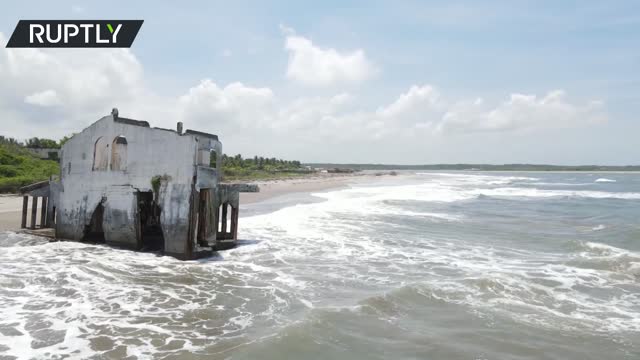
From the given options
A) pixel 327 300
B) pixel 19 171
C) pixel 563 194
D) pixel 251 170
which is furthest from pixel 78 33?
pixel 251 170

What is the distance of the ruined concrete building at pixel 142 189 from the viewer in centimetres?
1505

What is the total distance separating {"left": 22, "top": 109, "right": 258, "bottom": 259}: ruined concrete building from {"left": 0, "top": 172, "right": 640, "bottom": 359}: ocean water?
85cm

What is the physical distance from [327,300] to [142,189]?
320 inches

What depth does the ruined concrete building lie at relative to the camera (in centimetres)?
1505

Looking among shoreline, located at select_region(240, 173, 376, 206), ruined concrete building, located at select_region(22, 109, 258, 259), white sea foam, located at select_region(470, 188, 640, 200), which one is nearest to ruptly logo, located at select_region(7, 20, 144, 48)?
ruined concrete building, located at select_region(22, 109, 258, 259)

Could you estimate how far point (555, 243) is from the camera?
20.7m

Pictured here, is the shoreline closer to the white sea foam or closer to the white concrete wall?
the white concrete wall

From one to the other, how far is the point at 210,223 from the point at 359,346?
9032 millimetres

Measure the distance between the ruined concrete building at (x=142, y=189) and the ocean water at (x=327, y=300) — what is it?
853 millimetres

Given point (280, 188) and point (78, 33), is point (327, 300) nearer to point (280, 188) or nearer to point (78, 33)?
point (78, 33)

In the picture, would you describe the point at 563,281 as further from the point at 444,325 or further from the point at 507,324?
the point at 444,325

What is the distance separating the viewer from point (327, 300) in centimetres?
1141

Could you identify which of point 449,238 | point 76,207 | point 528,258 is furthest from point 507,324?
point 76,207

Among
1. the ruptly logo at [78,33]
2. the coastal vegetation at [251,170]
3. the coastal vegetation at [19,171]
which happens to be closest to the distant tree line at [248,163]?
the coastal vegetation at [251,170]
